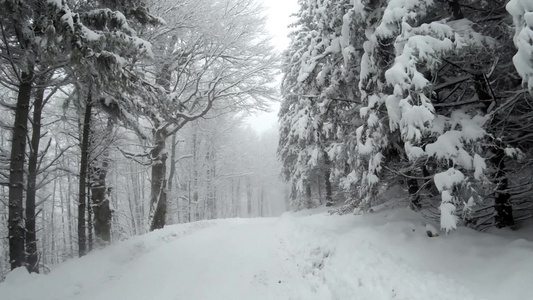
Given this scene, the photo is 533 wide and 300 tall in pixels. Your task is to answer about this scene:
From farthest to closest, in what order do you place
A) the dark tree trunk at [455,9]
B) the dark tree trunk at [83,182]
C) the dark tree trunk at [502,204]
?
the dark tree trunk at [83,182] → the dark tree trunk at [455,9] → the dark tree trunk at [502,204]

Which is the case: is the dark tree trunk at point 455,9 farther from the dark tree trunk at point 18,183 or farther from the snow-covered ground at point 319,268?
the dark tree trunk at point 18,183

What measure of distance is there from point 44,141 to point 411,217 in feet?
78.9

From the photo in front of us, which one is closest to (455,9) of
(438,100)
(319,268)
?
(438,100)

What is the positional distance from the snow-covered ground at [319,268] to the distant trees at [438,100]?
0.66m

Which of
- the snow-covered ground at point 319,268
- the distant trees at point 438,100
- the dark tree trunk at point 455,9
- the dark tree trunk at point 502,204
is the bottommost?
the snow-covered ground at point 319,268

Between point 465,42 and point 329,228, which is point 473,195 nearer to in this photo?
point 465,42

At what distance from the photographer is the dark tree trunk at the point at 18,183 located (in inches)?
233

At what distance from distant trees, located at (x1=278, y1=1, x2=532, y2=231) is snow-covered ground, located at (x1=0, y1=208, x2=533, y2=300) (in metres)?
0.66

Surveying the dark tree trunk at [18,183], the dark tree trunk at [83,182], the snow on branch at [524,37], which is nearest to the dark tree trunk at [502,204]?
the snow on branch at [524,37]

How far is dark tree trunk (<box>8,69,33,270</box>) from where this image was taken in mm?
5930

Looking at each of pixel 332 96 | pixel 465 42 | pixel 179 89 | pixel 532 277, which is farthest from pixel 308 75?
pixel 179 89

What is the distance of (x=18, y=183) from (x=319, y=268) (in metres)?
6.51

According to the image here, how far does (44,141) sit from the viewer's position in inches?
822

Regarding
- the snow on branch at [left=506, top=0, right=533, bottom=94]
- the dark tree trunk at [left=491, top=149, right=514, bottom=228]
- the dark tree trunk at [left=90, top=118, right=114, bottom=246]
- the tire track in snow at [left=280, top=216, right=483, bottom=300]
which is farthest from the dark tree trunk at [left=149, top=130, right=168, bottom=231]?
the snow on branch at [left=506, top=0, right=533, bottom=94]
